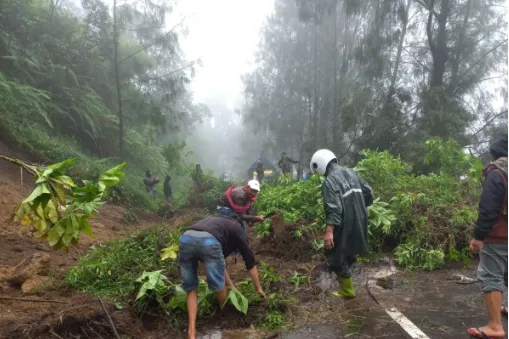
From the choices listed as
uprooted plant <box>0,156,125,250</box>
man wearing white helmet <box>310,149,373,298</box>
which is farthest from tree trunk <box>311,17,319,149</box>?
uprooted plant <box>0,156,125,250</box>

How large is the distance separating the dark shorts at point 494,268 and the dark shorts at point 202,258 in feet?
7.51

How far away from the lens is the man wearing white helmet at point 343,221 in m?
4.21

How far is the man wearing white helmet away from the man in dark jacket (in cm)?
126

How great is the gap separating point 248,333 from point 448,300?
2.23 meters

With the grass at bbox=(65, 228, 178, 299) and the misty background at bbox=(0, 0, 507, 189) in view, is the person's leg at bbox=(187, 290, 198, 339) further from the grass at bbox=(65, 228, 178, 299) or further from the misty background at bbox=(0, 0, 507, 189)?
the misty background at bbox=(0, 0, 507, 189)

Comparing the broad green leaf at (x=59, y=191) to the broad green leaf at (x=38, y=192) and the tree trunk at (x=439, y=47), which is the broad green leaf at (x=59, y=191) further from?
the tree trunk at (x=439, y=47)

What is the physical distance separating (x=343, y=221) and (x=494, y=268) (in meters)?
1.48

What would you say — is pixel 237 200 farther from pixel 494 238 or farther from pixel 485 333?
pixel 485 333

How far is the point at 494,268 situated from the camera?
3.26 meters

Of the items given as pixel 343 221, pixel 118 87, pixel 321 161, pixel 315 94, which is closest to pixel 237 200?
pixel 321 161

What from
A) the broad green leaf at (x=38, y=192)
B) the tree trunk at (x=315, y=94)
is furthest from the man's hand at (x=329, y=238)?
the tree trunk at (x=315, y=94)

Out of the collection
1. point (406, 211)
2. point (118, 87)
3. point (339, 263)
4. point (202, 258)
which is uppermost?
point (118, 87)

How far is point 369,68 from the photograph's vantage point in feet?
57.8

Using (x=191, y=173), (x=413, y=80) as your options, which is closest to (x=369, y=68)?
(x=413, y=80)
